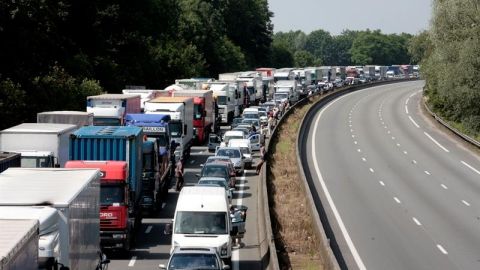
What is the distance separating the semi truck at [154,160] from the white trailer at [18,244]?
18.2 meters

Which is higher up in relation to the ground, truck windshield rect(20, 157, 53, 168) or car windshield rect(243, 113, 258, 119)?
truck windshield rect(20, 157, 53, 168)

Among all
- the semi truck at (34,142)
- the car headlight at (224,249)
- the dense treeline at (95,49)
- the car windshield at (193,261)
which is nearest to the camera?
the car windshield at (193,261)

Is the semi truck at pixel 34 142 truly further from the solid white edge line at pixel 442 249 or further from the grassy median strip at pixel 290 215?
the solid white edge line at pixel 442 249

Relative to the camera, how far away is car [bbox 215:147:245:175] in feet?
146

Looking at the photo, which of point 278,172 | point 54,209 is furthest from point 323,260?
point 278,172

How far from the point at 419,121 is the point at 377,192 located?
124 feet

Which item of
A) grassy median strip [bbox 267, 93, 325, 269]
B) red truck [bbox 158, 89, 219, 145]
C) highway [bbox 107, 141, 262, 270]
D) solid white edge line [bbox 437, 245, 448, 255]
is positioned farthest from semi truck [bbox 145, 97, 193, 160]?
solid white edge line [bbox 437, 245, 448, 255]

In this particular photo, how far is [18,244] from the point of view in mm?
10953

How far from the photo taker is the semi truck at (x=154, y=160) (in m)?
31.7

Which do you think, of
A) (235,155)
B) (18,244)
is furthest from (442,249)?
(18,244)

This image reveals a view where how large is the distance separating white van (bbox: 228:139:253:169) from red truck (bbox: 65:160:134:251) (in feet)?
70.7

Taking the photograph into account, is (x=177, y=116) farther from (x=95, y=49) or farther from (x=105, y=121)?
(x=95, y=49)

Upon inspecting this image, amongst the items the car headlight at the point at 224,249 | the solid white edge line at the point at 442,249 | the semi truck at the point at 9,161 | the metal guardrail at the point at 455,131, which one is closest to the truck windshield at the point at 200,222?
the car headlight at the point at 224,249

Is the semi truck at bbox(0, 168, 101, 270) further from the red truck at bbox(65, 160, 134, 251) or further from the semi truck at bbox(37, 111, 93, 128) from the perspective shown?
the semi truck at bbox(37, 111, 93, 128)
